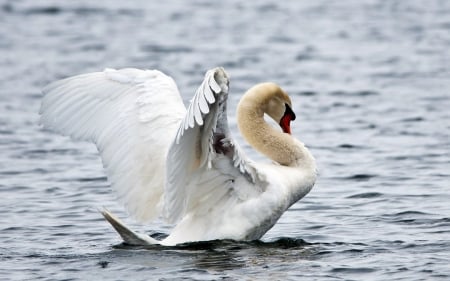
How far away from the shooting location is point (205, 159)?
886 cm

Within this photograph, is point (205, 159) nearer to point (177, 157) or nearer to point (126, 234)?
point (177, 157)

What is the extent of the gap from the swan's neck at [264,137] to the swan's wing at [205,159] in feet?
2.08

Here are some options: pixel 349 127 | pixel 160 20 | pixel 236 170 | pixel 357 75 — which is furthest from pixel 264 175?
pixel 160 20

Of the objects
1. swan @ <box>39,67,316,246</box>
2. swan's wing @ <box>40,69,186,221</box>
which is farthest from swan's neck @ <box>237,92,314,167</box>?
swan's wing @ <box>40,69,186,221</box>

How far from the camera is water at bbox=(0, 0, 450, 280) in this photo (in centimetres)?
914

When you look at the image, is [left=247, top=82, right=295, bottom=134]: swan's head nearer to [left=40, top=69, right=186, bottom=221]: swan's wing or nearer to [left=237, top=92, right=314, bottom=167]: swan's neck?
[left=237, top=92, right=314, bottom=167]: swan's neck

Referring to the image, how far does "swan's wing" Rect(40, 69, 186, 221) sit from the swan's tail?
434 mm

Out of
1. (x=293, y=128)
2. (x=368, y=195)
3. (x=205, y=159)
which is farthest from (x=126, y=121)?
(x=293, y=128)

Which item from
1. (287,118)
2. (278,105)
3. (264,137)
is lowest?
(264,137)

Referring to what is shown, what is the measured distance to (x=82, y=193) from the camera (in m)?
12.2

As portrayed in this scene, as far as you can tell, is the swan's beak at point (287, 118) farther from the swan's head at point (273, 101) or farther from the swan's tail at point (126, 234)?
the swan's tail at point (126, 234)

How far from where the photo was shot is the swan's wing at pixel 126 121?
9680mm

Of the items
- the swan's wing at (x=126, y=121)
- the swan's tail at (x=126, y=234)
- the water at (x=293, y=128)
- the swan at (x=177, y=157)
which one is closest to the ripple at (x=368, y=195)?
the water at (x=293, y=128)

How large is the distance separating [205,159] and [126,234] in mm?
932
